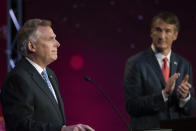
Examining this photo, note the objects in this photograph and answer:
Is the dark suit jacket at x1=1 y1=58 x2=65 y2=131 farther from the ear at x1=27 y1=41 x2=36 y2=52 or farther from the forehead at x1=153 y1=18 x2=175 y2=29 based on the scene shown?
the forehead at x1=153 y1=18 x2=175 y2=29

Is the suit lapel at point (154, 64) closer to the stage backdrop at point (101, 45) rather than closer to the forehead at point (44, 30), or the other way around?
the forehead at point (44, 30)

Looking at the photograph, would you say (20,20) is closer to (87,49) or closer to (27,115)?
(87,49)

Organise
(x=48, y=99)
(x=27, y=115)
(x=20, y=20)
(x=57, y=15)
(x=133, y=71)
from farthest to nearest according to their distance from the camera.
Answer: (x=57, y=15) → (x=20, y=20) → (x=133, y=71) → (x=48, y=99) → (x=27, y=115)

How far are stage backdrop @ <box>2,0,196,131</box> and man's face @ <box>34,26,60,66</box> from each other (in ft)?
8.06

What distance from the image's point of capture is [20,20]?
4.80 meters

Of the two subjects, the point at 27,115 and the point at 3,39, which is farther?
the point at 3,39

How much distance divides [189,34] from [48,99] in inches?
120

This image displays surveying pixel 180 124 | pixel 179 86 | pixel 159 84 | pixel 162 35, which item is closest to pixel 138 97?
pixel 159 84

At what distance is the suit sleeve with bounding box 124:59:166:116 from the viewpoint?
3.30 meters

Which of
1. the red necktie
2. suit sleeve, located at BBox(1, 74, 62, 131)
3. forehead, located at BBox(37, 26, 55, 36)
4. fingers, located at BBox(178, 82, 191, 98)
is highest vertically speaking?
forehead, located at BBox(37, 26, 55, 36)

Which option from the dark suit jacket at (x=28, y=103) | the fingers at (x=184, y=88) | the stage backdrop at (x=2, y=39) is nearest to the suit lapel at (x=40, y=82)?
the dark suit jacket at (x=28, y=103)

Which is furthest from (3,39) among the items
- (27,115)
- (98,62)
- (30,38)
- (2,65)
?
(27,115)

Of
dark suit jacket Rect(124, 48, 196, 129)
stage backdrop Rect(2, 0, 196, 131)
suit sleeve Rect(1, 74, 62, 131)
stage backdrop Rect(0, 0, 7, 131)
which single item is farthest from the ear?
stage backdrop Rect(2, 0, 196, 131)

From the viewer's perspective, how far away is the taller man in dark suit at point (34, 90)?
2.37 m
